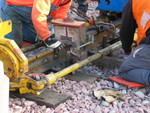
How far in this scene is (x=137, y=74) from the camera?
4.36 m

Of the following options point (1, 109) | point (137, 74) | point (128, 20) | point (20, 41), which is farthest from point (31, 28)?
point (1, 109)

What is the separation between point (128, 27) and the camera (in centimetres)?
477

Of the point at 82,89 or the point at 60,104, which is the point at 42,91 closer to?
the point at 60,104

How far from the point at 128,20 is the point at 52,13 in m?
1.69

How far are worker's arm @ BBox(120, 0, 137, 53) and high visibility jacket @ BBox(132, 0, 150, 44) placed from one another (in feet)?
0.36

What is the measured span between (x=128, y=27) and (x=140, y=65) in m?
0.70

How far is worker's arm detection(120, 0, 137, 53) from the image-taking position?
15.1 feet

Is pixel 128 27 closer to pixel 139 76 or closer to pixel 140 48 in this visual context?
pixel 140 48

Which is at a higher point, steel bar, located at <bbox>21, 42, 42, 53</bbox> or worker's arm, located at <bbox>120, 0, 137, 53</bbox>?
worker's arm, located at <bbox>120, 0, 137, 53</bbox>

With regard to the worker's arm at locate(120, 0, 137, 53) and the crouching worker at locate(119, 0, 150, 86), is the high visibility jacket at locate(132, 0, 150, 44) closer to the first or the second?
the crouching worker at locate(119, 0, 150, 86)

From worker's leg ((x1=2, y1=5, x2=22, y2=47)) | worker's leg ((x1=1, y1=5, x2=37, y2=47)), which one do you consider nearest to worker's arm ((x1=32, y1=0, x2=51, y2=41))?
worker's leg ((x1=1, y1=5, x2=37, y2=47))

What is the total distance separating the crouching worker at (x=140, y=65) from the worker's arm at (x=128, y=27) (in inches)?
14.1

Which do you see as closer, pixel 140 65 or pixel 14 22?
pixel 140 65

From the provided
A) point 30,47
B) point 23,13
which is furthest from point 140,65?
point 23,13
